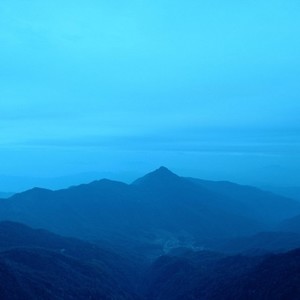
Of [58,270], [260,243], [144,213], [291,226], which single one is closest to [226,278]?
[58,270]

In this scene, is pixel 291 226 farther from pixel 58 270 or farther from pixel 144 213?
pixel 58 270

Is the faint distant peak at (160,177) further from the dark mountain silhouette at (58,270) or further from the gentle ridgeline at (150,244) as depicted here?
the dark mountain silhouette at (58,270)

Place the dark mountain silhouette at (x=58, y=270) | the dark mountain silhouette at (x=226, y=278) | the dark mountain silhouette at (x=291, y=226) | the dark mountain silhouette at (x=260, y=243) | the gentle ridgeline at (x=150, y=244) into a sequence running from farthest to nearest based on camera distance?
1. the dark mountain silhouette at (x=291, y=226)
2. the dark mountain silhouette at (x=260, y=243)
3. the gentle ridgeline at (x=150, y=244)
4. the dark mountain silhouette at (x=58, y=270)
5. the dark mountain silhouette at (x=226, y=278)

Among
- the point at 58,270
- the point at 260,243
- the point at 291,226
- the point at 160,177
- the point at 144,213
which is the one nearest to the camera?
the point at 58,270

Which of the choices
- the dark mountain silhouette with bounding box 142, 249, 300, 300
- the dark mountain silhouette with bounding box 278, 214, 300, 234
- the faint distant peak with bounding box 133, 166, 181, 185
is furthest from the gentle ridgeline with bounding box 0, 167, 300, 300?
the faint distant peak with bounding box 133, 166, 181, 185

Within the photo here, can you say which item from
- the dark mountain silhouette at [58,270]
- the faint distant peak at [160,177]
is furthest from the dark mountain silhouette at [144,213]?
the dark mountain silhouette at [58,270]

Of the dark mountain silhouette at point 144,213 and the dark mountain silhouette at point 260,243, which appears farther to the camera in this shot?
the dark mountain silhouette at point 144,213

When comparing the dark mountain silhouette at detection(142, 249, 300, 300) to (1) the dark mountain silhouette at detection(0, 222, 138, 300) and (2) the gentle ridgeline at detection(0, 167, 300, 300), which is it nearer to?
(2) the gentle ridgeline at detection(0, 167, 300, 300)

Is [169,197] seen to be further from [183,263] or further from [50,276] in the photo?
[50,276]

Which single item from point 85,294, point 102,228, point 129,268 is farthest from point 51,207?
point 85,294
